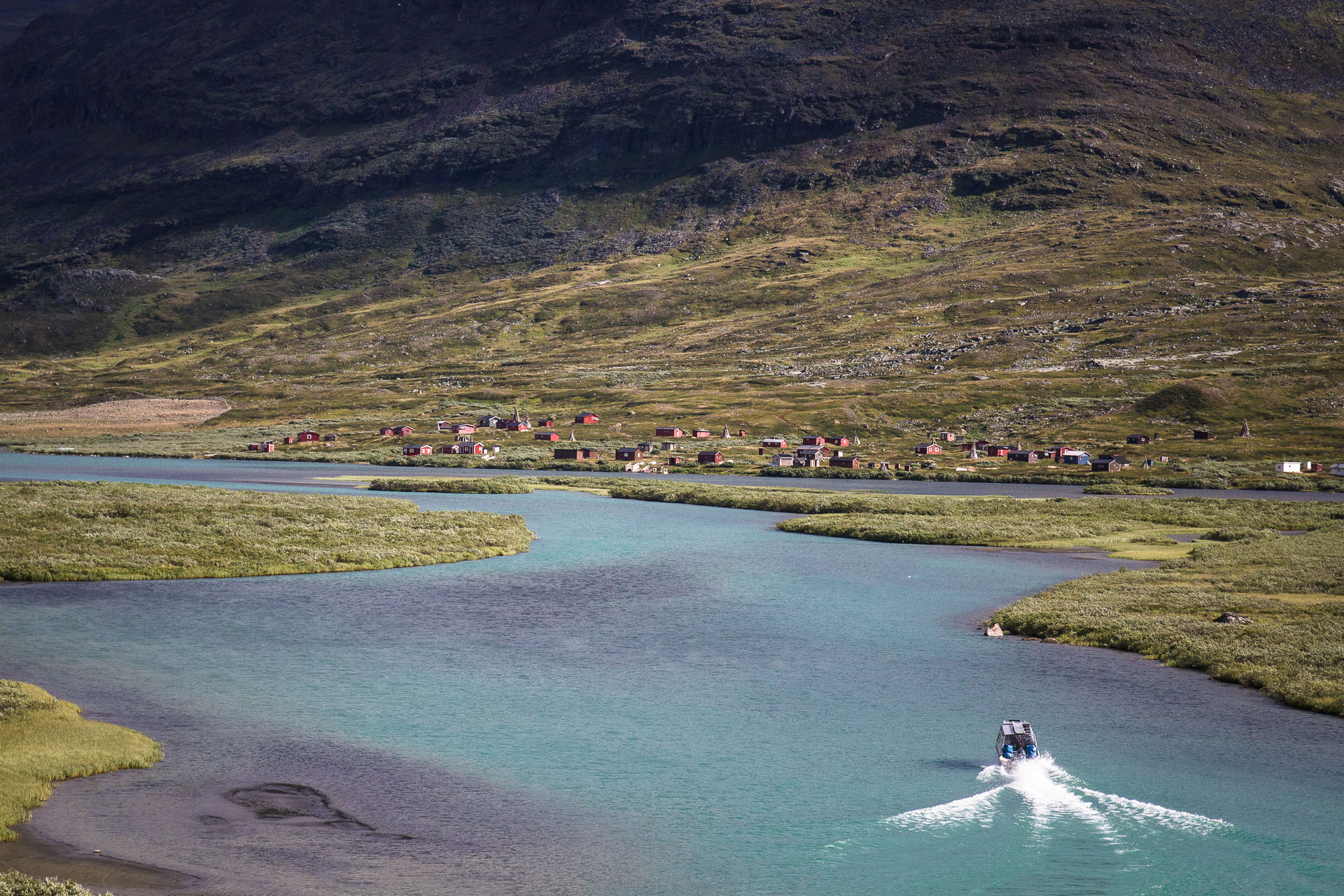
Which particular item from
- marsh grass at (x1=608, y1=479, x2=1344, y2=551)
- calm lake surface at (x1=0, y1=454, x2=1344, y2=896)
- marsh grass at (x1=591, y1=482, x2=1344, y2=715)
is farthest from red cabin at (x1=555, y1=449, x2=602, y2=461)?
calm lake surface at (x1=0, y1=454, x2=1344, y2=896)

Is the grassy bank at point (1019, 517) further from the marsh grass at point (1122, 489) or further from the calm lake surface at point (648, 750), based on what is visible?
the calm lake surface at point (648, 750)

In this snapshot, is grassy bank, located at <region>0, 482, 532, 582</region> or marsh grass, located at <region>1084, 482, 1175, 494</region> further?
marsh grass, located at <region>1084, 482, 1175, 494</region>

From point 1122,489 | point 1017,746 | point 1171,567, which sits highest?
point 1122,489

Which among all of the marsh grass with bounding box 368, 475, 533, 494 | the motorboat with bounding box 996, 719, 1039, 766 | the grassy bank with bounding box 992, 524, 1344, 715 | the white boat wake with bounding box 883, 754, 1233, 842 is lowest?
the marsh grass with bounding box 368, 475, 533, 494

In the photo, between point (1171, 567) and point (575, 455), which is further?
point (575, 455)

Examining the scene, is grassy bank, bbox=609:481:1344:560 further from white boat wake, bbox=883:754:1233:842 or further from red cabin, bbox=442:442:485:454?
red cabin, bbox=442:442:485:454

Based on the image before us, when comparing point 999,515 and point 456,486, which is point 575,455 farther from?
point 999,515

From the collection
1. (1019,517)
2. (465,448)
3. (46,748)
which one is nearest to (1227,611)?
(1019,517)
